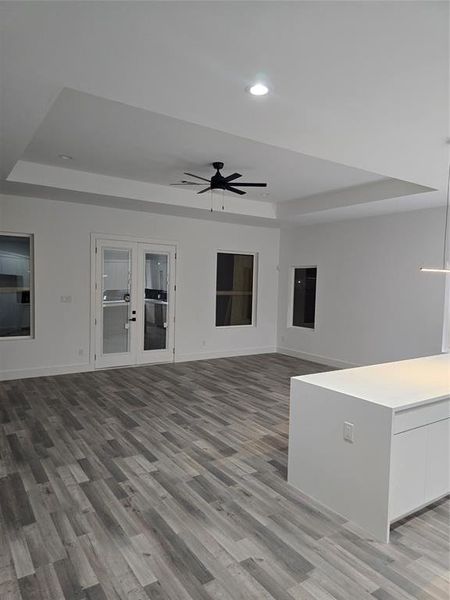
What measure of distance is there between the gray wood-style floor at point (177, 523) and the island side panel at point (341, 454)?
12 cm

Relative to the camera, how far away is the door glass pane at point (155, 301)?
711cm

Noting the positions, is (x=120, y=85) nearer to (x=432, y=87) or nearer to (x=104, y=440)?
(x=432, y=87)

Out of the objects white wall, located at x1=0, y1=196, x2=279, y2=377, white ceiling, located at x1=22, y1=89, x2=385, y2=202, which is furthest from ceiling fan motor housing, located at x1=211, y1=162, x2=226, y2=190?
white wall, located at x1=0, y1=196, x2=279, y2=377

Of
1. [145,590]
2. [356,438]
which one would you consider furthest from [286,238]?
[145,590]

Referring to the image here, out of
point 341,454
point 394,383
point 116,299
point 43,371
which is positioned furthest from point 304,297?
point 341,454

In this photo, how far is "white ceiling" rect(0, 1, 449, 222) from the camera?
186cm

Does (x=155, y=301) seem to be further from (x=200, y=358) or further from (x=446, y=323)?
(x=446, y=323)

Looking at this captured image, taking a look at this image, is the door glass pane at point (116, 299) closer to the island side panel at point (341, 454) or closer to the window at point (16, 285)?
the window at point (16, 285)

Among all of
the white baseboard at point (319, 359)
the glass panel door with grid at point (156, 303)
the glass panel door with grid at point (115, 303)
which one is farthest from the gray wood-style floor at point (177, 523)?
the white baseboard at point (319, 359)

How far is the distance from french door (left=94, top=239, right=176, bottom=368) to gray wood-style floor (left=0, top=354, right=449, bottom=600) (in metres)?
2.34

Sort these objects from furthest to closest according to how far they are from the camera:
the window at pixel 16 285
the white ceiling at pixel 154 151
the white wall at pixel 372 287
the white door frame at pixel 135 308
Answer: the white door frame at pixel 135 308, the white wall at pixel 372 287, the window at pixel 16 285, the white ceiling at pixel 154 151

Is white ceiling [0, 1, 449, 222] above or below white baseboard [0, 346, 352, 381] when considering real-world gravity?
above

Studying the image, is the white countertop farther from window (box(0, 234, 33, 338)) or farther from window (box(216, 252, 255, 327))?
window (box(216, 252, 255, 327))

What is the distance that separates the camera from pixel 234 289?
835 cm
